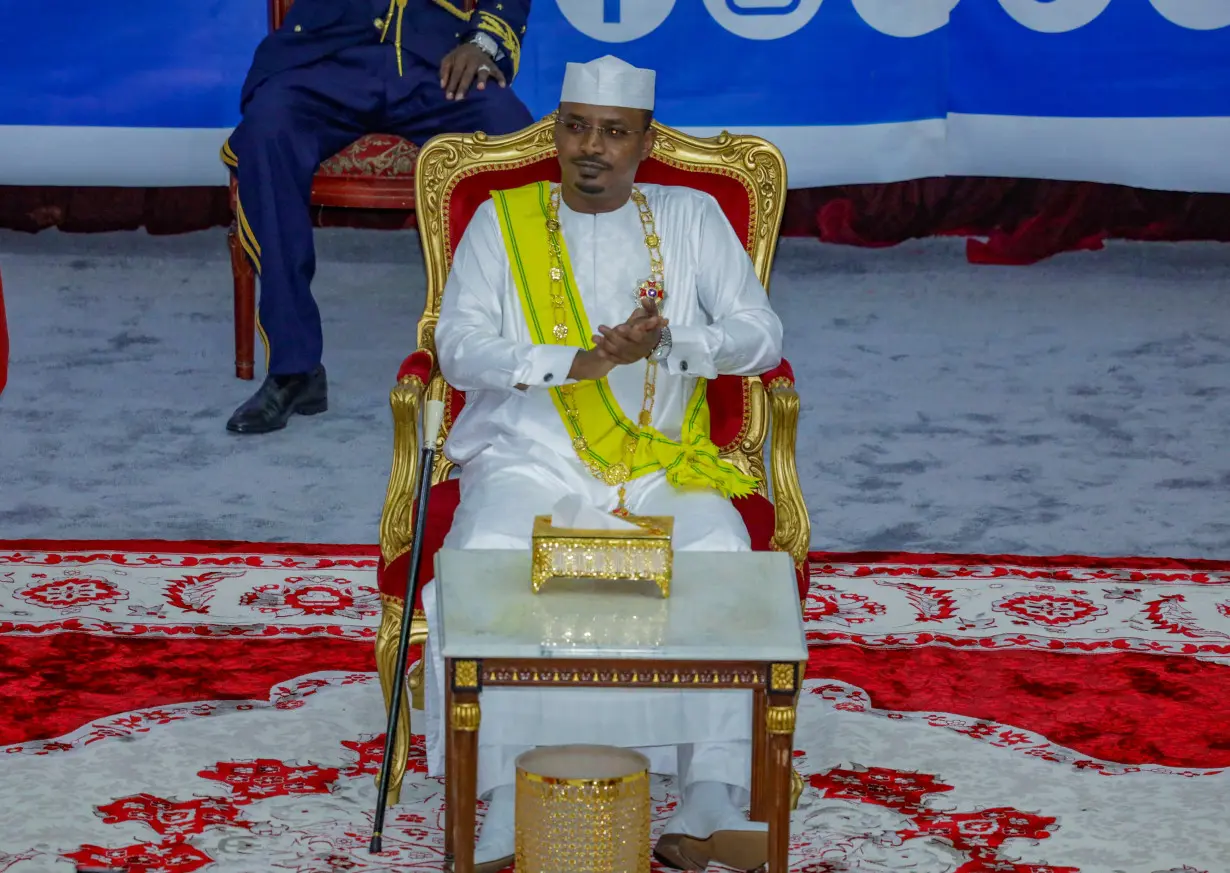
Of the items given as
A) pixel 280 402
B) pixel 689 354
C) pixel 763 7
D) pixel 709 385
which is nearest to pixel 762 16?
pixel 763 7

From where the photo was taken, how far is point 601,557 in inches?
127

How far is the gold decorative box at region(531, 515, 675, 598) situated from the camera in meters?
3.20

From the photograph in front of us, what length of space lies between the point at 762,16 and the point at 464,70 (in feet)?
7.56

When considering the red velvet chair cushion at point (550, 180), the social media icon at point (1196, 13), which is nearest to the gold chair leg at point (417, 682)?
the red velvet chair cushion at point (550, 180)

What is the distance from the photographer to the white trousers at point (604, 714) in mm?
3562

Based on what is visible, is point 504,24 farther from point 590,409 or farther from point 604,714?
point 604,714

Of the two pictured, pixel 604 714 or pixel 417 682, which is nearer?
pixel 604 714

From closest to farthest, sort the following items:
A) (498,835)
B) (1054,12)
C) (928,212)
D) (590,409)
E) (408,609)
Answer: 1. (498,835)
2. (408,609)
3. (590,409)
4. (1054,12)
5. (928,212)

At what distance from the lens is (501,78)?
6465mm

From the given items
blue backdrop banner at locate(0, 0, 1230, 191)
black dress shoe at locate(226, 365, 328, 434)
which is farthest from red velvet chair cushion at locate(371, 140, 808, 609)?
blue backdrop banner at locate(0, 0, 1230, 191)

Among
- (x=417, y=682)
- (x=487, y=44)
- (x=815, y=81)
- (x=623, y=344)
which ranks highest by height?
(x=815, y=81)

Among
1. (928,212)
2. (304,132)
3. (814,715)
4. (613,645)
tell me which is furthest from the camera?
(928,212)

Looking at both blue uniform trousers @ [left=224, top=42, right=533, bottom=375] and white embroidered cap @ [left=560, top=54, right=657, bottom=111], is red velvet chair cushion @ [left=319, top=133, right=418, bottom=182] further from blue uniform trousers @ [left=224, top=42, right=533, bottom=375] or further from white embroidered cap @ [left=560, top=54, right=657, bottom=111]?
white embroidered cap @ [left=560, top=54, right=657, bottom=111]

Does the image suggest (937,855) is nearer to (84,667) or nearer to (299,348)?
(84,667)
